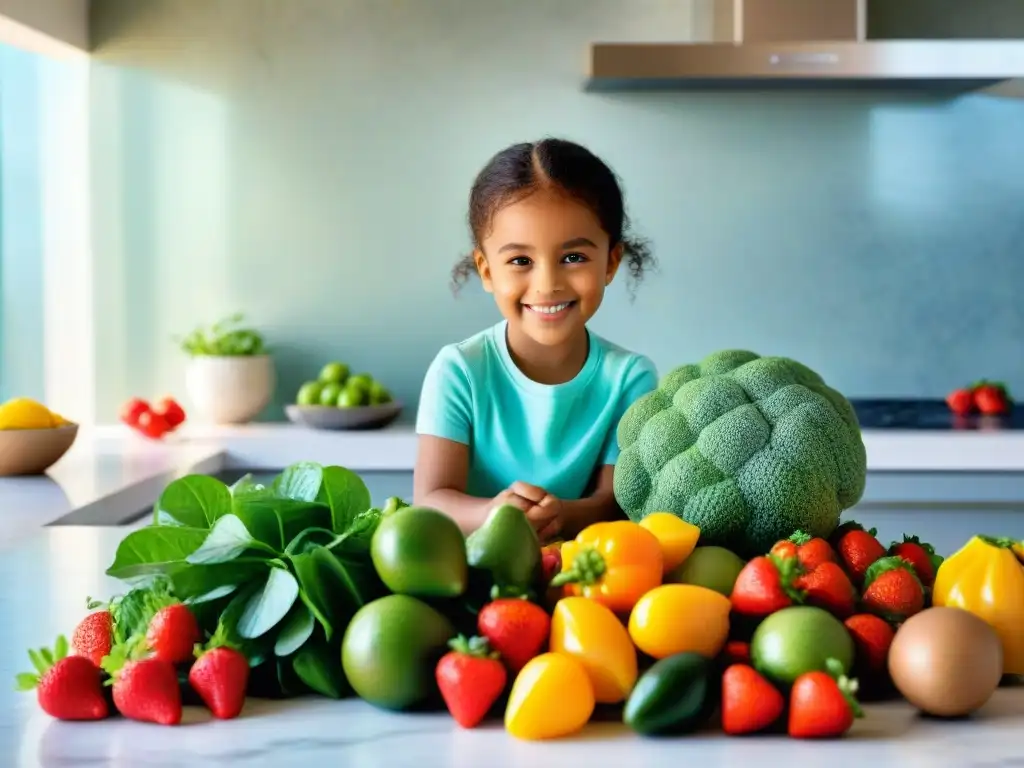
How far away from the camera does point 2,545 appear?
1.57 metres

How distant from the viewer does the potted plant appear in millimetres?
3285

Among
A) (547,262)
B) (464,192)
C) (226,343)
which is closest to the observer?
(547,262)

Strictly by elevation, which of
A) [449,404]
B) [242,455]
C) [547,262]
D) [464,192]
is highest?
[464,192]

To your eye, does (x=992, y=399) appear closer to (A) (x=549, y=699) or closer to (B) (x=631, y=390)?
(B) (x=631, y=390)

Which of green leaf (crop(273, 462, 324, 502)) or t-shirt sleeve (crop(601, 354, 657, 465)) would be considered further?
t-shirt sleeve (crop(601, 354, 657, 465))

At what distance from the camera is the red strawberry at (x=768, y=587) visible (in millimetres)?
795

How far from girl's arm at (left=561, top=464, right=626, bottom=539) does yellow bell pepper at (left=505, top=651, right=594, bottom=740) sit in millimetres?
568

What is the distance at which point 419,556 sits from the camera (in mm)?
779

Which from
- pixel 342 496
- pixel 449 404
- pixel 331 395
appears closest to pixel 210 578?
pixel 342 496

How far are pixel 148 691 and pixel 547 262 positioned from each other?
668 millimetres

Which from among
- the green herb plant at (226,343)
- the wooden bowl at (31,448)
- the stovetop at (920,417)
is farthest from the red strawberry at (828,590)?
the green herb plant at (226,343)

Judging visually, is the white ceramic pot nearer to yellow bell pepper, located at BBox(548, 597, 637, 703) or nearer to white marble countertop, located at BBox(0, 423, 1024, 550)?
white marble countertop, located at BBox(0, 423, 1024, 550)

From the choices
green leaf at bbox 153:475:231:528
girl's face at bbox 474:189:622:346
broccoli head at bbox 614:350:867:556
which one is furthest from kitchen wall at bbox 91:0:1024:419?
green leaf at bbox 153:475:231:528

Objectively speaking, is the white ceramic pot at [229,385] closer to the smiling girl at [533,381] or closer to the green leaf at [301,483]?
the smiling girl at [533,381]
